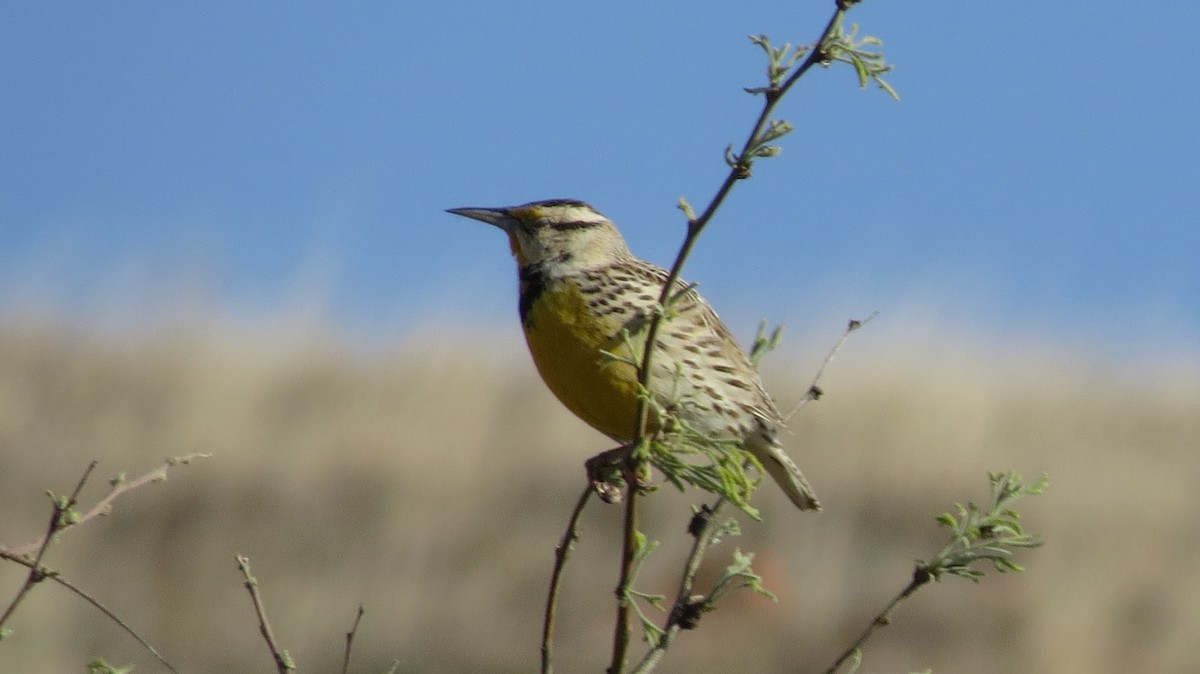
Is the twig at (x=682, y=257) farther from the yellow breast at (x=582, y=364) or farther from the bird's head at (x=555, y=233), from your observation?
the bird's head at (x=555, y=233)

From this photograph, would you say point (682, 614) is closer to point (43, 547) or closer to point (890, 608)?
point (890, 608)

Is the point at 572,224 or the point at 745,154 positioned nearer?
the point at 745,154

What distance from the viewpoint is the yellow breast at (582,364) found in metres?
2.58

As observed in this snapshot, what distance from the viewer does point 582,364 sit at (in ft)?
8.56

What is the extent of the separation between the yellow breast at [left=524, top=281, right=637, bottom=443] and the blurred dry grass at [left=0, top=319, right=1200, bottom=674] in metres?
4.35

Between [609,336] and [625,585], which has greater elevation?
[609,336]

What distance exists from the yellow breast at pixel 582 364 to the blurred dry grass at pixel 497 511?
435cm

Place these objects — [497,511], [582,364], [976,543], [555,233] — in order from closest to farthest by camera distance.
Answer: [976,543], [582,364], [555,233], [497,511]

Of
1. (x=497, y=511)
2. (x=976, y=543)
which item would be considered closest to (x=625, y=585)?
(x=976, y=543)

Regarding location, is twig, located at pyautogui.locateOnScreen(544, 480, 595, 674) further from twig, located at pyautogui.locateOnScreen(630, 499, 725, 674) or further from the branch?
the branch

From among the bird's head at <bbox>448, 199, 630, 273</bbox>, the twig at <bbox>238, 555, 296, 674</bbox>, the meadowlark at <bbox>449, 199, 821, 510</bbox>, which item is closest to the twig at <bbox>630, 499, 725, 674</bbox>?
the twig at <bbox>238, 555, 296, 674</bbox>

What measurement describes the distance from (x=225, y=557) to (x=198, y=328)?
197 centimetres

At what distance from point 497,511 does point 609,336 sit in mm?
5604

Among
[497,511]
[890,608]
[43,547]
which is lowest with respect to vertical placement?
[890,608]
